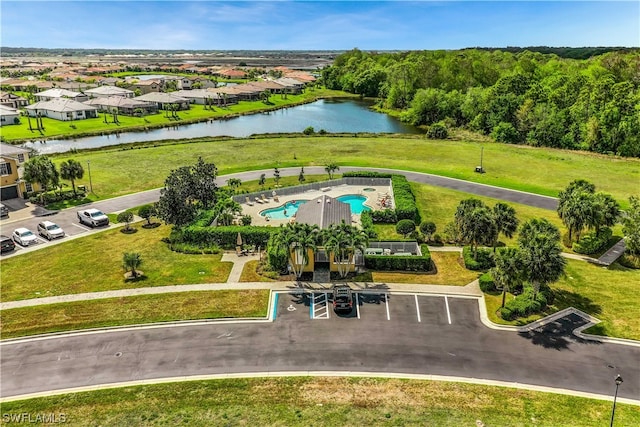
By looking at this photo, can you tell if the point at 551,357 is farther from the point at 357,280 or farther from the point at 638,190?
the point at 638,190

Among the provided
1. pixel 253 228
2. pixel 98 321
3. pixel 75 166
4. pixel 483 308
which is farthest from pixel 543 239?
pixel 75 166

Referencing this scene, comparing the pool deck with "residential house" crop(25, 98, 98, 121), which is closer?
the pool deck

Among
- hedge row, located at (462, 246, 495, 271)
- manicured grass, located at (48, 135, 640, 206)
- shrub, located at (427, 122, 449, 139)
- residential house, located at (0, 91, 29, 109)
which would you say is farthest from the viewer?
residential house, located at (0, 91, 29, 109)

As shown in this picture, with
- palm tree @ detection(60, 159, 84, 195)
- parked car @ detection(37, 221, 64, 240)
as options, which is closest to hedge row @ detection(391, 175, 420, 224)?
parked car @ detection(37, 221, 64, 240)

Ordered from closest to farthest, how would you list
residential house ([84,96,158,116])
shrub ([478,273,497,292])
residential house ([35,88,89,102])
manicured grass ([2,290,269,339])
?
manicured grass ([2,290,269,339])
shrub ([478,273,497,292])
residential house ([84,96,158,116])
residential house ([35,88,89,102])

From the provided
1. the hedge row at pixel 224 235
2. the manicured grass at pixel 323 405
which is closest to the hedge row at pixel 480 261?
the manicured grass at pixel 323 405

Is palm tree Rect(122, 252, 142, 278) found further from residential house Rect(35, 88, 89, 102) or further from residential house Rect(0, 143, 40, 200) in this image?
residential house Rect(35, 88, 89, 102)

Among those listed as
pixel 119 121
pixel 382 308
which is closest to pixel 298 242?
Answer: pixel 382 308

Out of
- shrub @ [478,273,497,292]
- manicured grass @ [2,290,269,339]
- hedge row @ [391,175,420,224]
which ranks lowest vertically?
manicured grass @ [2,290,269,339]
